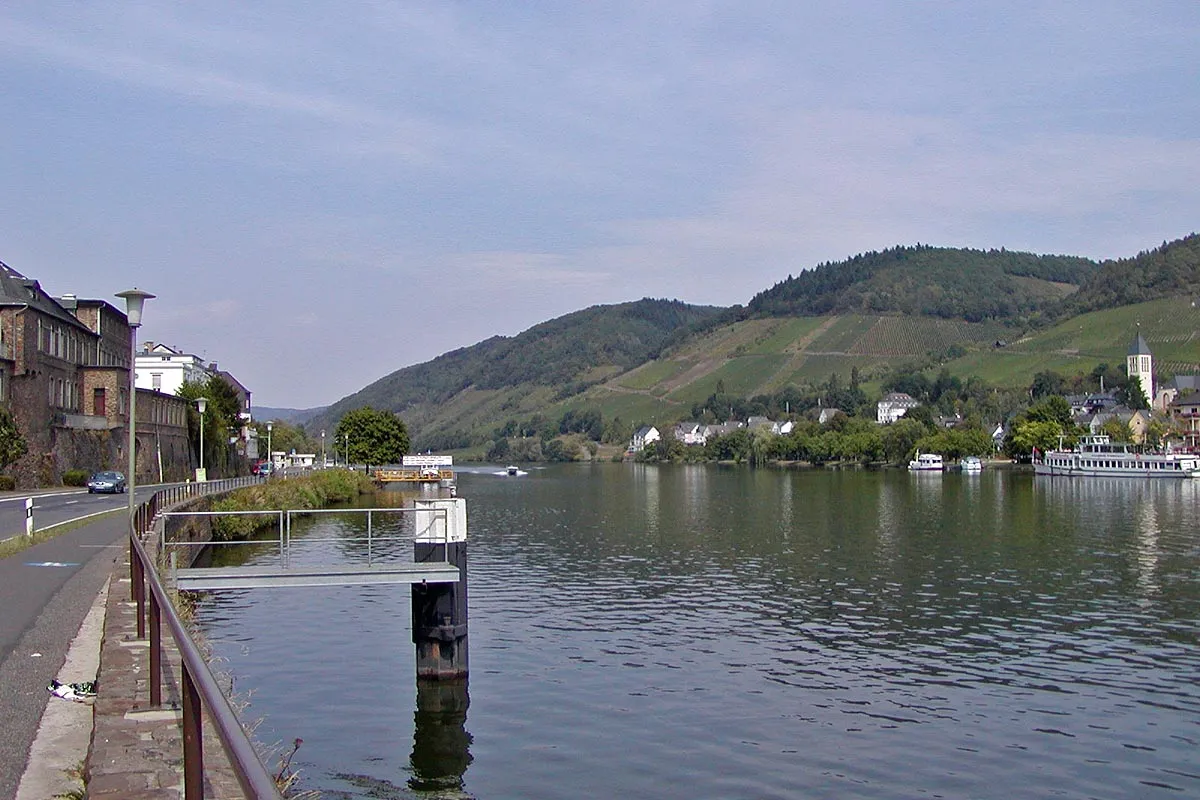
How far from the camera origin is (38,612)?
19.4 meters

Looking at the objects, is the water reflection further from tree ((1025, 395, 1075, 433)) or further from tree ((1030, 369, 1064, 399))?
tree ((1030, 369, 1064, 399))

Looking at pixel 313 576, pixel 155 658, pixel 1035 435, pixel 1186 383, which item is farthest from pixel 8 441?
pixel 1186 383

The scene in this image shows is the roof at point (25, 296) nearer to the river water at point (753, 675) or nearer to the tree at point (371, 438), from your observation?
the river water at point (753, 675)

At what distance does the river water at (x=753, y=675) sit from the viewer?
17984mm

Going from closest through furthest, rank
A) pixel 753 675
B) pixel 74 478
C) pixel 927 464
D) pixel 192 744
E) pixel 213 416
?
pixel 192 744
pixel 753 675
pixel 74 478
pixel 213 416
pixel 927 464

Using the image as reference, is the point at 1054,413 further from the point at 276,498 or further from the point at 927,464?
the point at 276,498

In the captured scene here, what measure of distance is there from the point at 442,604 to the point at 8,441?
4513 cm

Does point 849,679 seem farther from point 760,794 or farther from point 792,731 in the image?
point 760,794

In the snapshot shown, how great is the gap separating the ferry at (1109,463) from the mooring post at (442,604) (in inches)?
4634

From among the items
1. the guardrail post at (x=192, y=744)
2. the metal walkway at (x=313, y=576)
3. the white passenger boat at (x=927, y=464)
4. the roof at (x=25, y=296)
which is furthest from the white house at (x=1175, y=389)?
the guardrail post at (x=192, y=744)

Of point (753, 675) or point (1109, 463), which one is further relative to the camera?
point (1109, 463)

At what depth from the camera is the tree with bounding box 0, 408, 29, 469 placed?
2313 inches

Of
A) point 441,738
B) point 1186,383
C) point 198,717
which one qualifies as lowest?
point 441,738

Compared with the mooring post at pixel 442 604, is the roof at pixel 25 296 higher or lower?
higher
